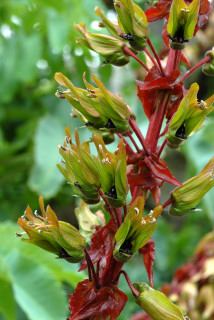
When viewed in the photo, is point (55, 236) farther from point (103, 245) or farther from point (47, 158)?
point (47, 158)

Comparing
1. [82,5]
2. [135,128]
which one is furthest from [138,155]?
[82,5]

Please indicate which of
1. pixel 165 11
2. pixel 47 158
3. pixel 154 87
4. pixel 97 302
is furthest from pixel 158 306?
pixel 47 158

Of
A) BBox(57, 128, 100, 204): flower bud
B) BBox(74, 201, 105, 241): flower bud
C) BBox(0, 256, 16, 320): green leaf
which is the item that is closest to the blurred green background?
BBox(0, 256, 16, 320): green leaf

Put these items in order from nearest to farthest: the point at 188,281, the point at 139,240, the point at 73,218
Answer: the point at 139,240, the point at 188,281, the point at 73,218

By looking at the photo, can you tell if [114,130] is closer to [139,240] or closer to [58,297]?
[139,240]

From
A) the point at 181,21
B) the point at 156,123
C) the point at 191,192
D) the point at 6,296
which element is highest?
the point at 181,21

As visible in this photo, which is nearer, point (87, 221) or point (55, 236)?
point (55, 236)

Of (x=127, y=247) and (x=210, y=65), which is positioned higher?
(x=210, y=65)
